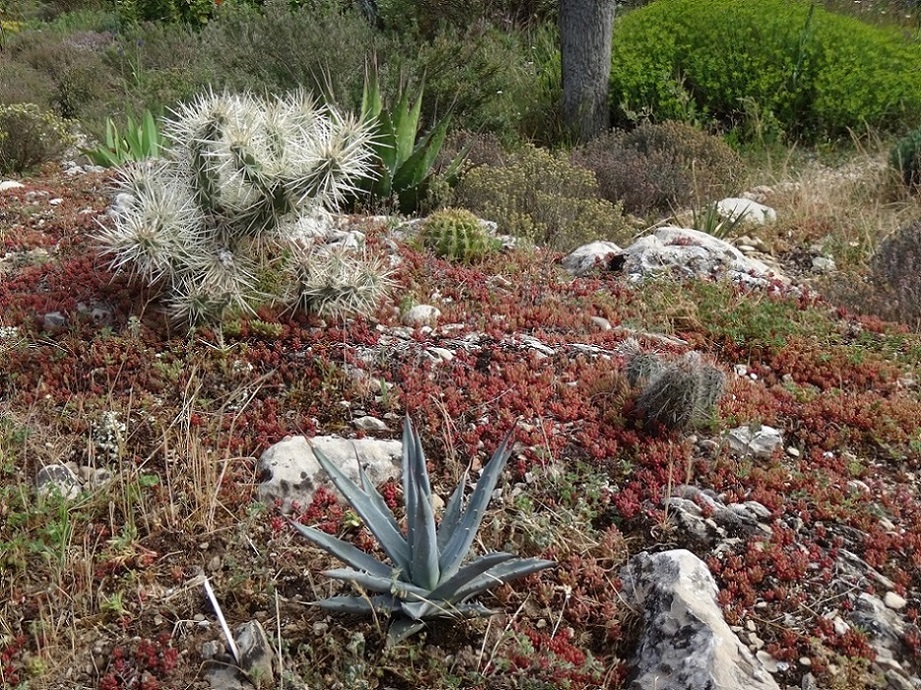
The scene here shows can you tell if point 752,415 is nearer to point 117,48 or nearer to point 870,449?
point 870,449

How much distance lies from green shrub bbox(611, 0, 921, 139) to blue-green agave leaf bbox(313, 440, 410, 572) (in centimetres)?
735

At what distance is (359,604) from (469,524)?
44 cm

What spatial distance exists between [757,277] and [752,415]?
189cm

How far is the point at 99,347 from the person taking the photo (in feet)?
13.1

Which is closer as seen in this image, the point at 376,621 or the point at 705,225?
the point at 376,621

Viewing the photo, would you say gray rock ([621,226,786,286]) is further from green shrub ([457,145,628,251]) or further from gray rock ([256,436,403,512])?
gray rock ([256,436,403,512])

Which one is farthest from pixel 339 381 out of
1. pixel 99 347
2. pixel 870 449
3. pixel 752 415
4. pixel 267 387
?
pixel 870 449

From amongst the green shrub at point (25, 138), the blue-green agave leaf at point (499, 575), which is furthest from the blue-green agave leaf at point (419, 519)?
the green shrub at point (25, 138)

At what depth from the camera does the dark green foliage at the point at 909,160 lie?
24.3ft

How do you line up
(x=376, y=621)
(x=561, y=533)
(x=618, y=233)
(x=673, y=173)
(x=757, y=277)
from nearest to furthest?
(x=376, y=621) < (x=561, y=533) < (x=757, y=277) < (x=618, y=233) < (x=673, y=173)

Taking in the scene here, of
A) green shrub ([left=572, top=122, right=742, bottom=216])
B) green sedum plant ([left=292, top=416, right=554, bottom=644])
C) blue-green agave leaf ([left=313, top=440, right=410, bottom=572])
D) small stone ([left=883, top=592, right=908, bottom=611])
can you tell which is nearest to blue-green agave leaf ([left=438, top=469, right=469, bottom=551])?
green sedum plant ([left=292, top=416, right=554, bottom=644])

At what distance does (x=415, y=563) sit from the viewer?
2684 mm

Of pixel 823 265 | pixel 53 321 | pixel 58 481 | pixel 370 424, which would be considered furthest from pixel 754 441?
pixel 53 321

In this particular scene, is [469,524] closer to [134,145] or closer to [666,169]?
[134,145]
